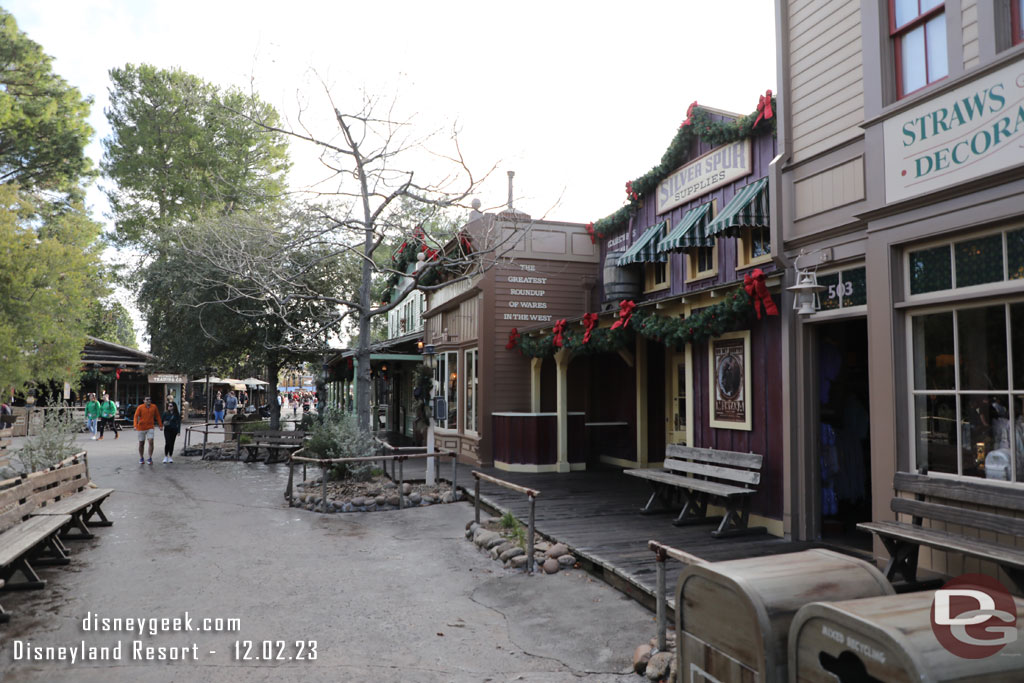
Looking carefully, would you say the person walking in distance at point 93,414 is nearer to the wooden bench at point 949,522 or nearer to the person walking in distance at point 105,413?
the person walking in distance at point 105,413

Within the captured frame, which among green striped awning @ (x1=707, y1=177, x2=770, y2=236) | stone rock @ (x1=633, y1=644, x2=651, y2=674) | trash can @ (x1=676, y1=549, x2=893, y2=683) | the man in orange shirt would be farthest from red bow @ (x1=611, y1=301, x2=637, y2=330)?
the man in orange shirt

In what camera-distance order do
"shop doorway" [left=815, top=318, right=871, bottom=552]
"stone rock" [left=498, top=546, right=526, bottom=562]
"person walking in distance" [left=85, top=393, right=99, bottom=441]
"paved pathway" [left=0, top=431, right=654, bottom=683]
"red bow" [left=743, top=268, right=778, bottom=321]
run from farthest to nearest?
"person walking in distance" [left=85, top=393, right=99, bottom=441] < "shop doorway" [left=815, top=318, right=871, bottom=552] < "red bow" [left=743, top=268, right=778, bottom=321] < "stone rock" [left=498, top=546, right=526, bottom=562] < "paved pathway" [left=0, top=431, right=654, bottom=683]

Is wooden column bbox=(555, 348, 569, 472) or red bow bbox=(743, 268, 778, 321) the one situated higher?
red bow bbox=(743, 268, 778, 321)

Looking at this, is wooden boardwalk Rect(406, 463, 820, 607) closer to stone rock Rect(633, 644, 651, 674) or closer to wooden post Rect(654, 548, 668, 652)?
wooden post Rect(654, 548, 668, 652)

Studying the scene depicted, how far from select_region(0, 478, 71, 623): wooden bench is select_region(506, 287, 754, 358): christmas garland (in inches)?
274

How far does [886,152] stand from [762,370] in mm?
2689

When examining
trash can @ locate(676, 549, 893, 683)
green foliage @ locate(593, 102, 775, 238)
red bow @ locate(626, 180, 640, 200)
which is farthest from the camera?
red bow @ locate(626, 180, 640, 200)

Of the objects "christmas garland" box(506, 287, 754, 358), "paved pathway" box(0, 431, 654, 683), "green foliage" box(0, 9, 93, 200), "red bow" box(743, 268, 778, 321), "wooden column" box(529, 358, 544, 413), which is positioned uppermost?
"green foliage" box(0, 9, 93, 200)

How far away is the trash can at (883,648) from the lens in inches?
83.4

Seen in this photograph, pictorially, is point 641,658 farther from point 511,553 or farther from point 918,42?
point 918,42

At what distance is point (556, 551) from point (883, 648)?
466 cm

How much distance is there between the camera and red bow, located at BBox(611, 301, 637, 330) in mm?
9164

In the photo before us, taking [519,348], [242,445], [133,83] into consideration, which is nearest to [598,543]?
[519,348]

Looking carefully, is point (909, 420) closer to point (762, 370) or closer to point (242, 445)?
point (762, 370)
